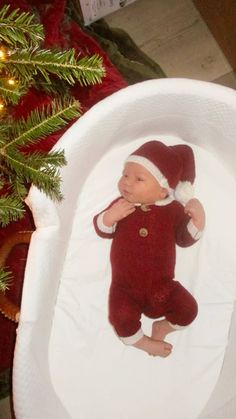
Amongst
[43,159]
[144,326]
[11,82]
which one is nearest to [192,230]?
[144,326]

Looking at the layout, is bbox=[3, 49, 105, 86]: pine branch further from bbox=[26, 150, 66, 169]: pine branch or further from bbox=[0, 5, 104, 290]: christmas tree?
bbox=[26, 150, 66, 169]: pine branch

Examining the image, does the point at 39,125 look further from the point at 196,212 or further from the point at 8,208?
the point at 196,212

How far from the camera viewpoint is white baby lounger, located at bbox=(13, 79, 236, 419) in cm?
113

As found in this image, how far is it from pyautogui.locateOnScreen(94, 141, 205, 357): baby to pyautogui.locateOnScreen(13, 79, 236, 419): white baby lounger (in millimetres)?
65

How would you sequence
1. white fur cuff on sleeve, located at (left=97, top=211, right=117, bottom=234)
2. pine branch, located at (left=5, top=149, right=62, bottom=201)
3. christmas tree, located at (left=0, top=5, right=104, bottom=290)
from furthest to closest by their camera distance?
white fur cuff on sleeve, located at (left=97, top=211, right=117, bottom=234) → pine branch, located at (left=5, top=149, right=62, bottom=201) → christmas tree, located at (left=0, top=5, right=104, bottom=290)

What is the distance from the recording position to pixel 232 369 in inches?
46.6

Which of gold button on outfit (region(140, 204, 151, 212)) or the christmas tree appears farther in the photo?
gold button on outfit (region(140, 204, 151, 212))

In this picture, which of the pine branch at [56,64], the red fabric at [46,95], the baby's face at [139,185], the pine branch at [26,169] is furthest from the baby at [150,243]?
the pine branch at [56,64]

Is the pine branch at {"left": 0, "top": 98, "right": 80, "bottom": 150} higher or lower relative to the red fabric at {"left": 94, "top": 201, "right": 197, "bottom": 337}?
higher

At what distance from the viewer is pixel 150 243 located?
1202 millimetres

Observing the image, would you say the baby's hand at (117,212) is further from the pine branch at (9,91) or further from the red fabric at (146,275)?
the pine branch at (9,91)

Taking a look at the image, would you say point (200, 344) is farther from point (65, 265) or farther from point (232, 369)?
point (65, 265)

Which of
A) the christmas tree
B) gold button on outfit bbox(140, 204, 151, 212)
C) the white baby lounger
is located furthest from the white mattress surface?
the christmas tree

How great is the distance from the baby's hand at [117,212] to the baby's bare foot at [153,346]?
0.30 meters
